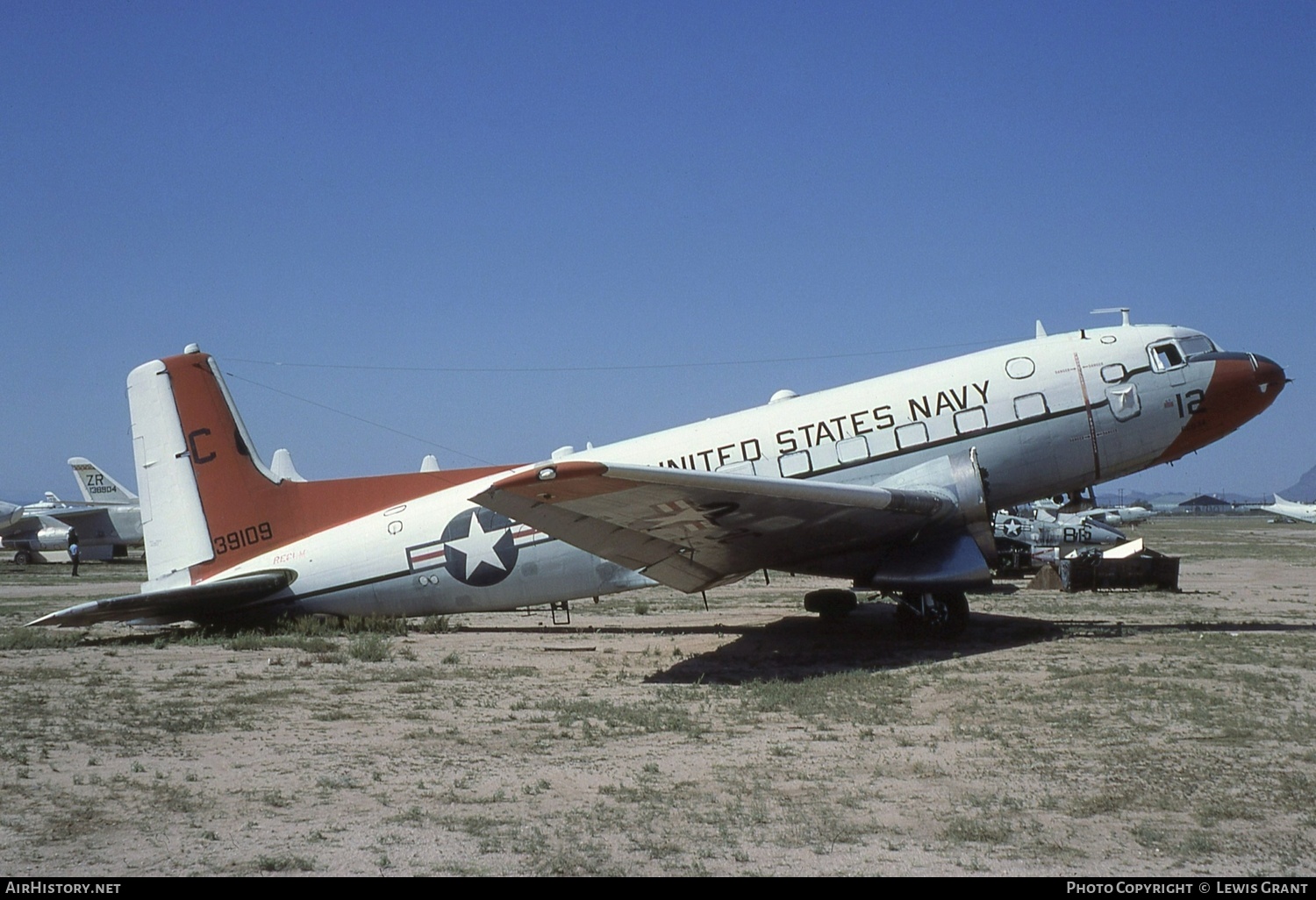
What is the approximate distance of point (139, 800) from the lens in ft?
23.5

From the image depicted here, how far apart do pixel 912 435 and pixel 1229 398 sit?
209 inches

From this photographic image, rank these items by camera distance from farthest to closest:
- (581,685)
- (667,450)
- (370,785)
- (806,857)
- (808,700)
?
(667,450) < (581,685) < (808,700) < (370,785) < (806,857)

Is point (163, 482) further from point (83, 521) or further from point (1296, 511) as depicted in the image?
point (1296, 511)

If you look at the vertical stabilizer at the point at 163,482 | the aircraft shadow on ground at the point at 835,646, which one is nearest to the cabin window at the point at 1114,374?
the aircraft shadow on ground at the point at 835,646

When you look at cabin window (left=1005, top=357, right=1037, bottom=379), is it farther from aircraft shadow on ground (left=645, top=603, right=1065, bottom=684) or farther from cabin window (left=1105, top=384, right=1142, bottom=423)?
aircraft shadow on ground (left=645, top=603, right=1065, bottom=684)

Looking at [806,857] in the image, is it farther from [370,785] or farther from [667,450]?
[667,450]

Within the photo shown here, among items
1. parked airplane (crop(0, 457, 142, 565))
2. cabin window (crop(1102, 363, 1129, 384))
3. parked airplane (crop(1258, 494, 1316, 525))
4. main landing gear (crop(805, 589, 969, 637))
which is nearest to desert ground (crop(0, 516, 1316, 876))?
main landing gear (crop(805, 589, 969, 637))

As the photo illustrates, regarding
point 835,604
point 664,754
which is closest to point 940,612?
point 835,604

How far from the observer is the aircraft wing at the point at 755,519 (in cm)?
1121

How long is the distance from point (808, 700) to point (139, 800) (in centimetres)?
663

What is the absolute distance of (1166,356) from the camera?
15930mm

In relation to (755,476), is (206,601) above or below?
below

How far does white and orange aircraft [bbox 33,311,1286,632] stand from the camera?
14.8 metres
